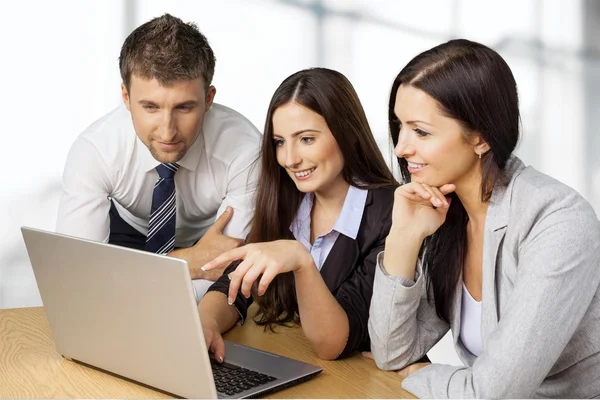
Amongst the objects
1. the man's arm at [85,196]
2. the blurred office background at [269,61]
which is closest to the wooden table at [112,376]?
the man's arm at [85,196]

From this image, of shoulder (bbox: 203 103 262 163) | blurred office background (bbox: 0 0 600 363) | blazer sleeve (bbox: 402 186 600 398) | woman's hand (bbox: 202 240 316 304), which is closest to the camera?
blazer sleeve (bbox: 402 186 600 398)

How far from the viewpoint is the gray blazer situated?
135 cm

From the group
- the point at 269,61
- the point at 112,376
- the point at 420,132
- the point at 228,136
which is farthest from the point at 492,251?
the point at 269,61

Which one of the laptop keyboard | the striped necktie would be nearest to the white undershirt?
the laptop keyboard

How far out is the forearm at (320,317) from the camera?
1595mm

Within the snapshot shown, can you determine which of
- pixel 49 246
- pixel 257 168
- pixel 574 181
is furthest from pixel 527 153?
pixel 49 246

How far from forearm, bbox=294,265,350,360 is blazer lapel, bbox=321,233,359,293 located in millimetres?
264

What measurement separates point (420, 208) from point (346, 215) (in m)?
0.37

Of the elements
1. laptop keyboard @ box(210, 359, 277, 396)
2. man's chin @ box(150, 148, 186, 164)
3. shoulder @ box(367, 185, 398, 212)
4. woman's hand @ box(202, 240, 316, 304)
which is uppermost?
man's chin @ box(150, 148, 186, 164)

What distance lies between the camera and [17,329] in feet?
6.02

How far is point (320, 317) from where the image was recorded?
1644mm

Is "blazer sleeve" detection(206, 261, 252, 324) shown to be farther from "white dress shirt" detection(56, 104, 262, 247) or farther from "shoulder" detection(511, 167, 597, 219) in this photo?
"shoulder" detection(511, 167, 597, 219)

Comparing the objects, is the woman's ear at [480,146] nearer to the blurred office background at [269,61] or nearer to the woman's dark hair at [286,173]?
the woman's dark hair at [286,173]

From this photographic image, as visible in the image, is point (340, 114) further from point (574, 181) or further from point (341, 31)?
point (574, 181)
